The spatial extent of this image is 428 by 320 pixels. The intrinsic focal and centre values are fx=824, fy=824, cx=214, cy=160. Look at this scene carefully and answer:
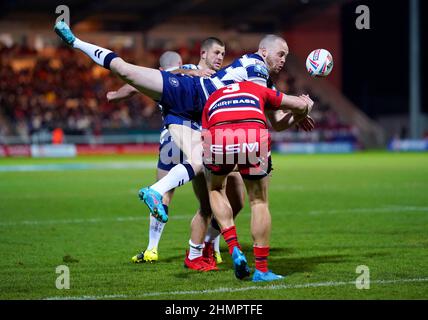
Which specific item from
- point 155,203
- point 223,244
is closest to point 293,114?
point 155,203

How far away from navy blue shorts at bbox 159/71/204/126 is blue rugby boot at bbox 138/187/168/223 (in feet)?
3.77

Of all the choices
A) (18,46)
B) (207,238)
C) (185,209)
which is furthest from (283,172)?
(18,46)

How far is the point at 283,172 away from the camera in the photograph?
1006 inches

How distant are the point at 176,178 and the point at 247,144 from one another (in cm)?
106

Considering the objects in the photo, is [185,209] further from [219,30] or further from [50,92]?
[219,30]

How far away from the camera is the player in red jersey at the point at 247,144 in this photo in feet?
24.3

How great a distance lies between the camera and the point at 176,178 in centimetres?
816

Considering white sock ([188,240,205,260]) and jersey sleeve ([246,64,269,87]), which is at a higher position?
jersey sleeve ([246,64,269,87])

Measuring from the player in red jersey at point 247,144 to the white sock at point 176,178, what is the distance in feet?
1.89

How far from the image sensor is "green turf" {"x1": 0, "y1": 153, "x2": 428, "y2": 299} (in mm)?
7094

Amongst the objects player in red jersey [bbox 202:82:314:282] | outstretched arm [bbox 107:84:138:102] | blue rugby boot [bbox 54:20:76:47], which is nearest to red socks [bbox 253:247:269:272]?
player in red jersey [bbox 202:82:314:282]

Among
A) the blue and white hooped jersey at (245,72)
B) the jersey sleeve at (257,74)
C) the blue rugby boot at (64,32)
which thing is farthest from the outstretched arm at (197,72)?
the blue rugby boot at (64,32)

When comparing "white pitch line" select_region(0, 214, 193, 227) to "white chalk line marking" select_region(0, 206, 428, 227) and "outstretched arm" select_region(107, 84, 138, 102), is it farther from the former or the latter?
"outstretched arm" select_region(107, 84, 138, 102)
